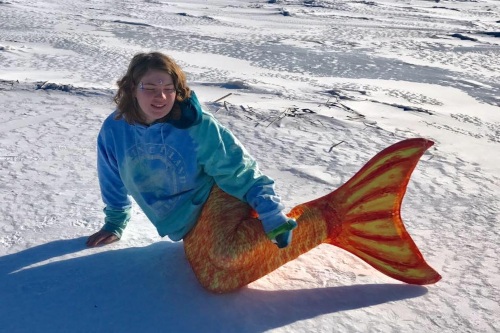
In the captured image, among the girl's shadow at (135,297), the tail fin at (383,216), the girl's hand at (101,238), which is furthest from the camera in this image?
the girl's hand at (101,238)

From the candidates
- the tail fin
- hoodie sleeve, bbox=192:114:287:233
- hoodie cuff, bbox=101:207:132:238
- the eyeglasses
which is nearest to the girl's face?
the eyeglasses

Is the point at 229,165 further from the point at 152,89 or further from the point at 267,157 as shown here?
the point at 267,157

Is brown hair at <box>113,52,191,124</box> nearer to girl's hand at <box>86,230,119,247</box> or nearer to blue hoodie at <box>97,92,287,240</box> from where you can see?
blue hoodie at <box>97,92,287,240</box>

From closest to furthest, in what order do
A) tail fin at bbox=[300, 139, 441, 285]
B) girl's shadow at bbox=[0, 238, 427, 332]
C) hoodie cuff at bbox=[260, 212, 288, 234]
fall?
girl's shadow at bbox=[0, 238, 427, 332], hoodie cuff at bbox=[260, 212, 288, 234], tail fin at bbox=[300, 139, 441, 285]

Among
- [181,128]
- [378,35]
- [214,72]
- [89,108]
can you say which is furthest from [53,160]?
[378,35]

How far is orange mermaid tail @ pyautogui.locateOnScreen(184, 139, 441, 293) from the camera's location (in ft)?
5.55

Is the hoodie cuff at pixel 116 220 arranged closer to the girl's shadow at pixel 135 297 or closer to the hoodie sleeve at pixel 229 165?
the girl's shadow at pixel 135 297

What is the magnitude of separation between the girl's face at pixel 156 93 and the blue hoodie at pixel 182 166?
0.16 ft

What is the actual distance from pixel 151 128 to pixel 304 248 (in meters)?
0.55

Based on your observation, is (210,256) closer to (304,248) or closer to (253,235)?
(253,235)

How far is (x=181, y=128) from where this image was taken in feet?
5.64

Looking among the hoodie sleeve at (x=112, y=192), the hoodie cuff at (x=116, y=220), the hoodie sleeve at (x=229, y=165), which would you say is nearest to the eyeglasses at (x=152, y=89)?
the hoodie sleeve at (x=229, y=165)

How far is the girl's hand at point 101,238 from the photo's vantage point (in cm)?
188

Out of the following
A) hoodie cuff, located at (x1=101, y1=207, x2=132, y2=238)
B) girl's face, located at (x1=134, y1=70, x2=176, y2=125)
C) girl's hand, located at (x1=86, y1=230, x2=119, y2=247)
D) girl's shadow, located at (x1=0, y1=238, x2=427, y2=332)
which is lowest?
girl's shadow, located at (x1=0, y1=238, x2=427, y2=332)
